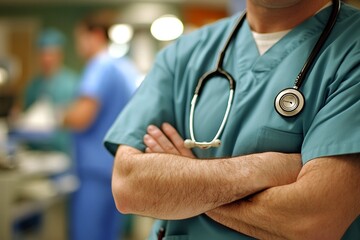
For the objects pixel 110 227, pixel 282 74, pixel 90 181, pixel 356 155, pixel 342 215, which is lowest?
pixel 110 227

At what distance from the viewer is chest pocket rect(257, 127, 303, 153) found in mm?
1093

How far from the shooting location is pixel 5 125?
3777 mm

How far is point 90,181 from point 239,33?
5.98 ft

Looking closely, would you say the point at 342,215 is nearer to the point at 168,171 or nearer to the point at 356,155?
the point at 356,155

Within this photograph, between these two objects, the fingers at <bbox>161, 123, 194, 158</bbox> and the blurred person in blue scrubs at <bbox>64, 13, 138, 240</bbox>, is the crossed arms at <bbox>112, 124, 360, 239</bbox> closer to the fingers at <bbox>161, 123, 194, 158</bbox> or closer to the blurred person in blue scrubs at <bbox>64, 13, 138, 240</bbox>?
the fingers at <bbox>161, 123, 194, 158</bbox>

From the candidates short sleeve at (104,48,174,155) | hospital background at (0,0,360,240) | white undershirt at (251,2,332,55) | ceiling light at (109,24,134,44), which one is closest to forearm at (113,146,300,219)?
short sleeve at (104,48,174,155)

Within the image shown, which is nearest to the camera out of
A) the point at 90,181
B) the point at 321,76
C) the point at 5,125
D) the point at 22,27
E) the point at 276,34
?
the point at 321,76

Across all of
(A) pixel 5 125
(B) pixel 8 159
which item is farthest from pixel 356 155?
(A) pixel 5 125

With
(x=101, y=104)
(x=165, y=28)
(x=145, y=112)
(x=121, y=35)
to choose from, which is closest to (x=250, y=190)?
(x=145, y=112)

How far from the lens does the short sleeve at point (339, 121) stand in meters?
1.00

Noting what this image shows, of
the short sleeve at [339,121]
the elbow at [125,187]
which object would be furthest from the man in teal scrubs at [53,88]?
the short sleeve at [339,121]

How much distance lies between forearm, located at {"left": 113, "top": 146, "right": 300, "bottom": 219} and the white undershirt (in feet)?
0.99

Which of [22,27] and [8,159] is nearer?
[8,159]

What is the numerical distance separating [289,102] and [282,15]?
0.82ft
